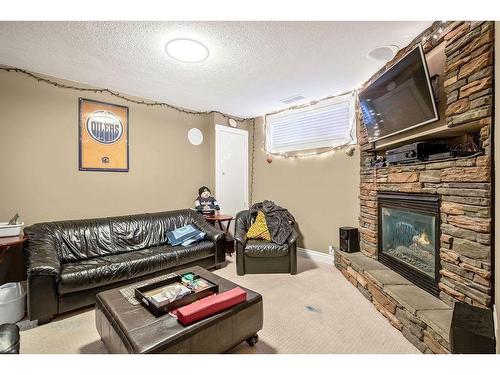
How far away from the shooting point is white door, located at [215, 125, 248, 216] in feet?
14.3

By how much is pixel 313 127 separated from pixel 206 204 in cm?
213

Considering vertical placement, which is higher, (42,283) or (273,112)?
(273,112)

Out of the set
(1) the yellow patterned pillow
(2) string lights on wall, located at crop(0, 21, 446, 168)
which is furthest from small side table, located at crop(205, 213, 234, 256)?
(2) string lights on wall, located at crop(0, 21, 446, 168)

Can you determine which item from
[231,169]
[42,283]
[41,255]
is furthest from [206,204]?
[42,283]

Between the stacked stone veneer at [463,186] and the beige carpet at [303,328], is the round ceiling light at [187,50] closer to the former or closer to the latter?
the stacked stone veneer at [463,186]

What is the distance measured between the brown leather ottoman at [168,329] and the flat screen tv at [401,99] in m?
2.05

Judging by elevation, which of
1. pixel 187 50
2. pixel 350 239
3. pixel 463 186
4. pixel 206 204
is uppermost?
pixel 187 50

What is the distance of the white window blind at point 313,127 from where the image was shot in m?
3.40

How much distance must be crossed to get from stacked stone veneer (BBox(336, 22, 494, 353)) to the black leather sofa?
2.19 m

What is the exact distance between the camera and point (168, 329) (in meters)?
1.35

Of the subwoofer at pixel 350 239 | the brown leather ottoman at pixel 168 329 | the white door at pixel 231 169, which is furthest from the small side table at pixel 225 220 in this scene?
the brown leather ottoman at pixel 168 329

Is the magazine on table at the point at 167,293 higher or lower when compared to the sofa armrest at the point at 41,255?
lower

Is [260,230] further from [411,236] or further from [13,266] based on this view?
[13,266]
